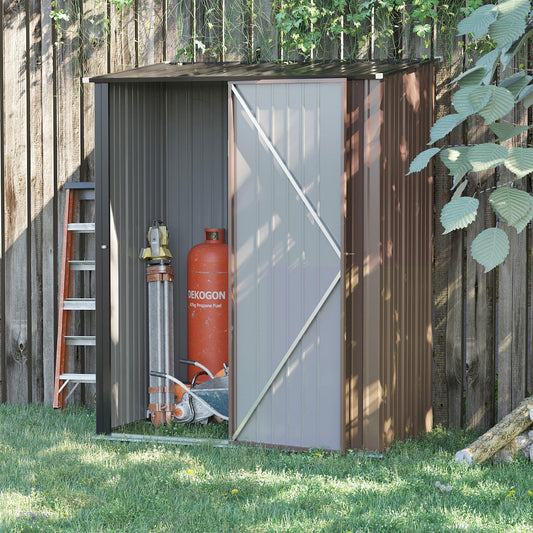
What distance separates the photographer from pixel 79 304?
21.3 ft

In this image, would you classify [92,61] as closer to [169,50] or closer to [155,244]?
[169,50]

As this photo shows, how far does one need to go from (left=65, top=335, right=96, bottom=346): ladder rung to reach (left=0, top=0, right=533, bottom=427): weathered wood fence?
22cm

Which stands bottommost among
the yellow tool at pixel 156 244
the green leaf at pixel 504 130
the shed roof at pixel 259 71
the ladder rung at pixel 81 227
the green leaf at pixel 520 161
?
the yellow tool at pixel 156 244

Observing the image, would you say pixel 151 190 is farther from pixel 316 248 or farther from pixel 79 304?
pixel 316 248

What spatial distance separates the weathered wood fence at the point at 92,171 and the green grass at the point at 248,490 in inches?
28.3

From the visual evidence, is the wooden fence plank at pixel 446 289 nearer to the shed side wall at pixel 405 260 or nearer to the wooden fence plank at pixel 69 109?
the shed side wall at pixel 405 260

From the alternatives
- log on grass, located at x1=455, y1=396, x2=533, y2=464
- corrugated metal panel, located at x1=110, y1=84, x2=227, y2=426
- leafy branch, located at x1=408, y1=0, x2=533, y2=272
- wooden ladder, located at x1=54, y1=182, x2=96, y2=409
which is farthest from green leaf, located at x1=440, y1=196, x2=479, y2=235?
wooden ladder, located at x1=54, y1=182, x2=96, y2=409

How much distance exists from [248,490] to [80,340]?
2.55 meters

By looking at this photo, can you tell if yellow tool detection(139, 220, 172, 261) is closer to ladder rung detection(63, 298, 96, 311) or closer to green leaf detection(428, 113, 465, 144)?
ladder rung detection(63, 298, 96, 311)

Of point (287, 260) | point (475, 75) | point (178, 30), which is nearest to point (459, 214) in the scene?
point (475, 75)

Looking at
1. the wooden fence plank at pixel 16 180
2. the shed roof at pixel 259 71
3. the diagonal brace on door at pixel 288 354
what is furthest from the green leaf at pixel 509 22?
the wooden fence plank at pixel 16 180

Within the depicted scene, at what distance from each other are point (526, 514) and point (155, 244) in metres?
3.15

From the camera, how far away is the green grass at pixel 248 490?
13.0 ft

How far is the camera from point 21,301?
6789 millimetres
